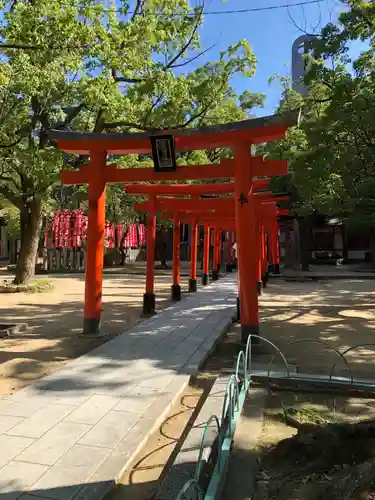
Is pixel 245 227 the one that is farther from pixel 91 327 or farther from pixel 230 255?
pixel 230 255

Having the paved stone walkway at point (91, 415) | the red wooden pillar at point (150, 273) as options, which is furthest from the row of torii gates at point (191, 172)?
the red wooden pillar at point (150, 273)

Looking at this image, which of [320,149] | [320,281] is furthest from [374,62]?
[320,281]

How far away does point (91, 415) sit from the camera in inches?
158

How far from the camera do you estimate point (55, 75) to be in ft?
23.5

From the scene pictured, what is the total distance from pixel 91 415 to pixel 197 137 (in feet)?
14.4

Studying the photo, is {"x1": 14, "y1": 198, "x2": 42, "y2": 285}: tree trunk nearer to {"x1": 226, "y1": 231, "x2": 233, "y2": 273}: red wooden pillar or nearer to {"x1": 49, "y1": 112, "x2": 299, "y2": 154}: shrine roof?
{"x1": 49, "y1": 112, "x2": 299, "y2": 154}: shrine roof

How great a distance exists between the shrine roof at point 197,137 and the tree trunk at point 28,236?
751cm

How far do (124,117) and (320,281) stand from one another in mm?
12364

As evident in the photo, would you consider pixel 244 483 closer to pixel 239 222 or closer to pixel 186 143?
pixel 239 222

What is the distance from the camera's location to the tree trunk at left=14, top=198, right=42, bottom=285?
48.0 feet

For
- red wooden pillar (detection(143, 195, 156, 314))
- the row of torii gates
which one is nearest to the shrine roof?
the row of torii gates

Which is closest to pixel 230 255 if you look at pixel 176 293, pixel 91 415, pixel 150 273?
pixel 176 293

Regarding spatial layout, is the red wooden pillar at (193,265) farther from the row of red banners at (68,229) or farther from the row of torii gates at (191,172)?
the row of red banners at (68,229)

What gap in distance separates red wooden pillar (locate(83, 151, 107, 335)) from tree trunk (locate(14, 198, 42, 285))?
744 centimetres
